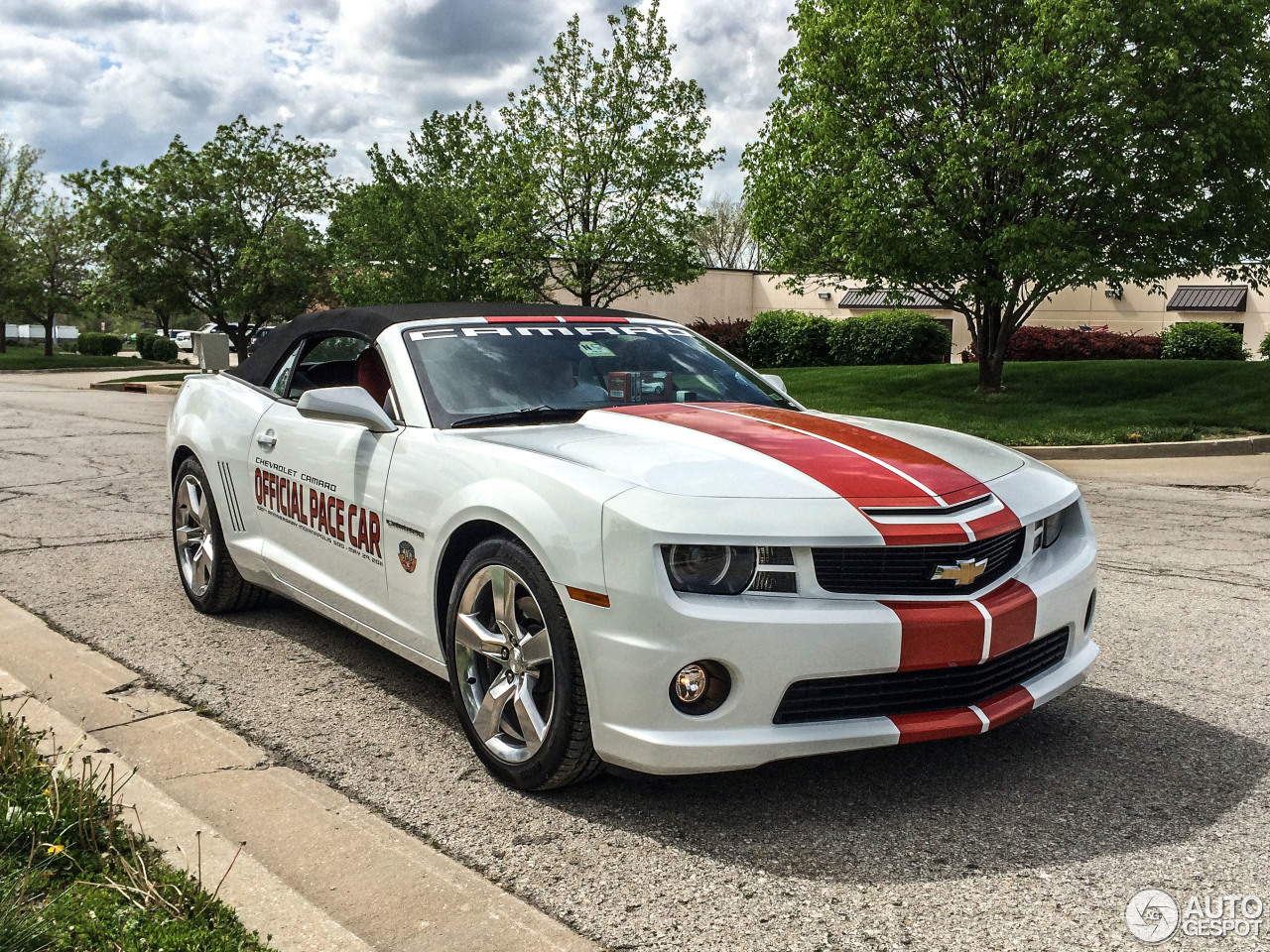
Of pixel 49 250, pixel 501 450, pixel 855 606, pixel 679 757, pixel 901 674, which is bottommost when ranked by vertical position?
pixel 679 757

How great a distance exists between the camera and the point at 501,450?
3.52m

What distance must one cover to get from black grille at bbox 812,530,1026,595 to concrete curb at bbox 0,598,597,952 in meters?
1.15

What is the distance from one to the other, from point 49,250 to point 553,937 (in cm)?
4957

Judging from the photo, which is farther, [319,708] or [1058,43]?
[1058,43]

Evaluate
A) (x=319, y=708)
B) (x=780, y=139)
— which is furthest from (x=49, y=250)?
(x=319, y=708)

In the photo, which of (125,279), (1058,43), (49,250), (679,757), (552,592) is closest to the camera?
(679,757)

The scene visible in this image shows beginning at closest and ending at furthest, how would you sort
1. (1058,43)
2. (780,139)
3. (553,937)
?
1. (553,937)
2. (1058,43)
3. (780,139)

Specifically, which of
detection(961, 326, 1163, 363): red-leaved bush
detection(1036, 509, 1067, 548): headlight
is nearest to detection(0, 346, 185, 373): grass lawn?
detection(961, 326, 1163, 363): red-leaved bush

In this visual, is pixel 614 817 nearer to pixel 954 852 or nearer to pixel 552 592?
pixel 552 592

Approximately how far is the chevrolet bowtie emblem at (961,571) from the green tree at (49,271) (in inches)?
1780

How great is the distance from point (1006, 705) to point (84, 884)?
2.48m

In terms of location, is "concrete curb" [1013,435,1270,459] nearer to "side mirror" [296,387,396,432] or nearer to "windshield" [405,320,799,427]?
"windshield" [405,320,799,427]

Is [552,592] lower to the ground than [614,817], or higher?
higher

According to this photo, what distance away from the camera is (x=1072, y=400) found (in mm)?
17797
